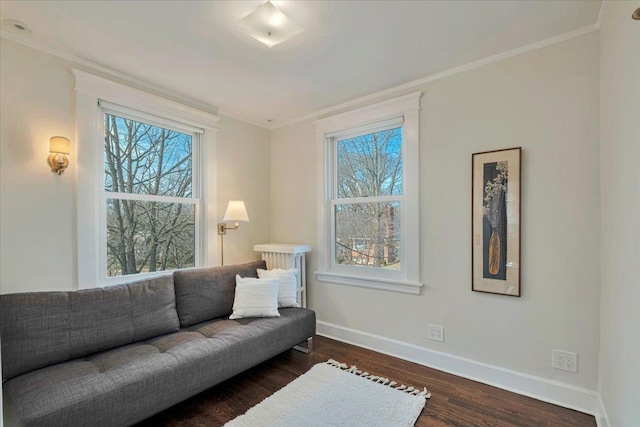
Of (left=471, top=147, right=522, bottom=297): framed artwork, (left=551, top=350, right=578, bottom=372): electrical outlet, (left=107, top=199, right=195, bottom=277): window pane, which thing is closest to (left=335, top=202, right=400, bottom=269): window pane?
(left=471, top=147, right=522, bottom=297): framed artwork

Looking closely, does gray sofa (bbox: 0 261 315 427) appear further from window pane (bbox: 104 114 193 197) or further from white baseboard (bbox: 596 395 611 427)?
white baseboard (bbox: 596 395 611 427)

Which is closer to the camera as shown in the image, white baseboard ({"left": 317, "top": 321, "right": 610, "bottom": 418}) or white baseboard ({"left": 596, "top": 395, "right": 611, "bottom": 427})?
white baseboard ({"left": 596, "top": 395, "right": 611, "bottom": 427})

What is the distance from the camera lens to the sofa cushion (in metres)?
1.51

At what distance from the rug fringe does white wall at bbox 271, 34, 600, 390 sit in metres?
0.50

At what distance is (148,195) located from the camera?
2859 millimetres

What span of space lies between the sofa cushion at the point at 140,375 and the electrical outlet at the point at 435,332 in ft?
4.16

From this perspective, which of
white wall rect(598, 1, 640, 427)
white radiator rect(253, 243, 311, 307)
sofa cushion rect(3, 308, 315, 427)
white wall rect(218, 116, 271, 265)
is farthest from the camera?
white wall rect(218, 116, 271, 265)

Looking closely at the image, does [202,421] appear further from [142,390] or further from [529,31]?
[529,31]

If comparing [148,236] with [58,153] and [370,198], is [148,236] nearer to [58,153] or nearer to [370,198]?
[58,153]

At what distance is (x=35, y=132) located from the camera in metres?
2.19

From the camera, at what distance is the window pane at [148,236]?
2.66 metres

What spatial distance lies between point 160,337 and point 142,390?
2.14ft

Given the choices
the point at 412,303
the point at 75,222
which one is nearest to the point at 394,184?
the point at 412,303

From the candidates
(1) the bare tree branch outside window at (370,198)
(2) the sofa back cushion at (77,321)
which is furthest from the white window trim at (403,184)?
(2) the sofa back cushion at (77,321)
